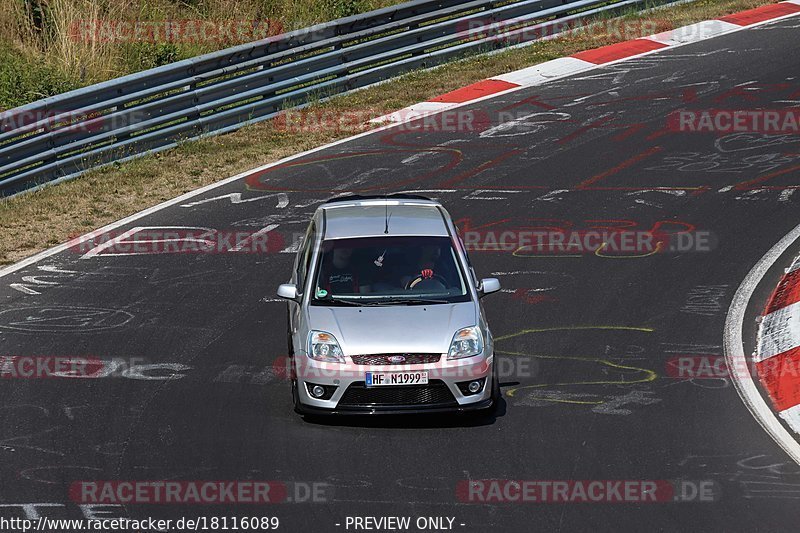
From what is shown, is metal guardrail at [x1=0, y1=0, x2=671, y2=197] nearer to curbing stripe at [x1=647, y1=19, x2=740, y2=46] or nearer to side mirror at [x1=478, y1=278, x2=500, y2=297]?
curbing stripe at [x1=647, y1=19, x2=740, y2=46]

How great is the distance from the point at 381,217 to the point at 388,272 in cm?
77

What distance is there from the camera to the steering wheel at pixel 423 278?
10.1 meters

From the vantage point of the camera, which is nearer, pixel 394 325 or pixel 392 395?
pixel 392 395

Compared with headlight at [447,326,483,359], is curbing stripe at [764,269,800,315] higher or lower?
lower

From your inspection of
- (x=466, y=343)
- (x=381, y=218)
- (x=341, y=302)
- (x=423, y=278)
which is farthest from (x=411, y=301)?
(x=381, y=218)

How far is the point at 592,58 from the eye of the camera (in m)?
21.2

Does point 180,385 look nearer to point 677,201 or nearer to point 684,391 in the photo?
point 684,391

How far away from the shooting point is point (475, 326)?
9.59 metres

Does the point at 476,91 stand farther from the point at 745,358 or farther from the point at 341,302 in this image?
the point at 341,302

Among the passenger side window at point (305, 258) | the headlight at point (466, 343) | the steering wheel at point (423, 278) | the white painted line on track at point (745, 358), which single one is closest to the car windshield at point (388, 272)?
the steering wheel at point (423, 278)

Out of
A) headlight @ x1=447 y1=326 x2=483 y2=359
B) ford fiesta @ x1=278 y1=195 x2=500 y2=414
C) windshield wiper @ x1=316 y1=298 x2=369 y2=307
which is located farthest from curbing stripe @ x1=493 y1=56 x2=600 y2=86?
headlight @ x1=447 y1=326 x2=483 y2=359

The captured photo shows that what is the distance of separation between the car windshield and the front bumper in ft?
2.63

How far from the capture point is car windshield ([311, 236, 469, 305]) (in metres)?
9.98

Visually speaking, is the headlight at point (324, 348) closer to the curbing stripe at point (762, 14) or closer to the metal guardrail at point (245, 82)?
the metal guardrail at point (245, 82)
